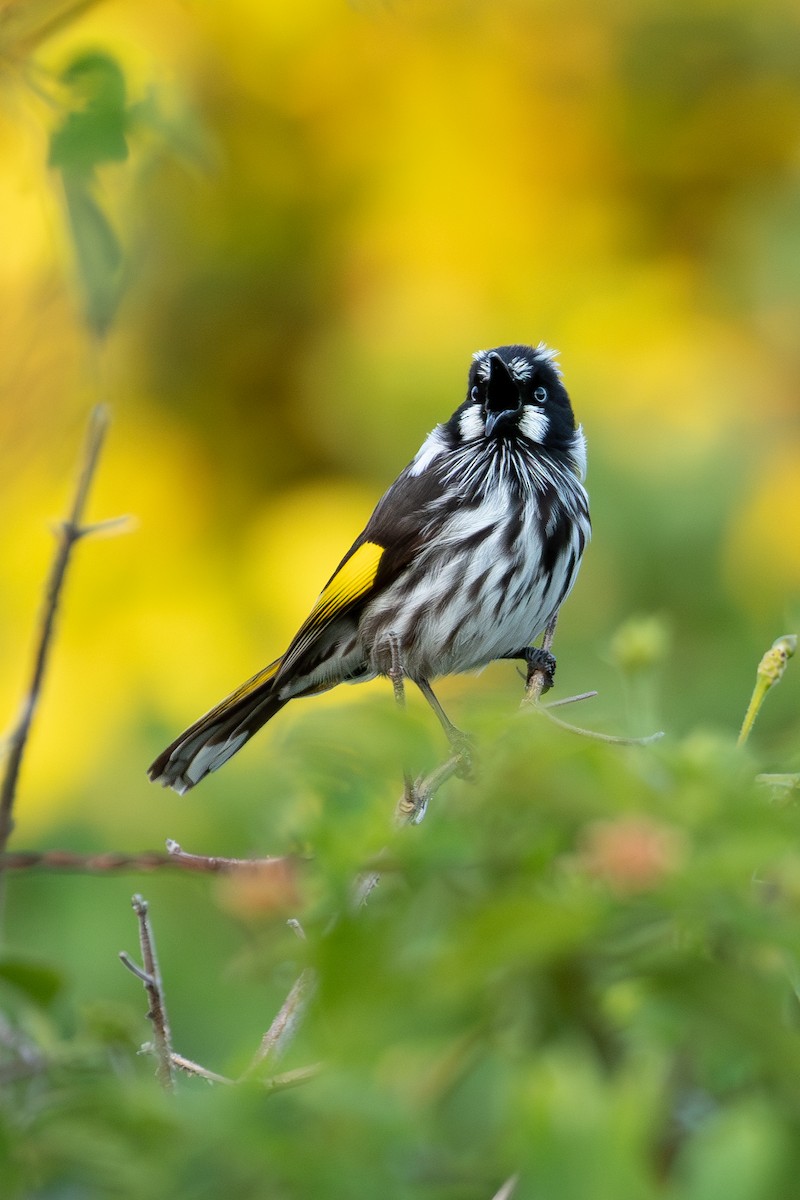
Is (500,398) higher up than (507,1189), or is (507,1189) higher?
(500,398)

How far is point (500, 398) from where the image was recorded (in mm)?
3238

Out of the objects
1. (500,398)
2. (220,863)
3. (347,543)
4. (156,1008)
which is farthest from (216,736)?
(220,863)

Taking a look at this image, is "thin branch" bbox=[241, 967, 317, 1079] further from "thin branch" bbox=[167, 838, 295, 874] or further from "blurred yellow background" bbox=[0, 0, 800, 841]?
"blurred yellow background" bbox=[0, 0, 800, 841]

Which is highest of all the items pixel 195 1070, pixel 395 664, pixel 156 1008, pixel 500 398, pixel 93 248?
pixel 93 248

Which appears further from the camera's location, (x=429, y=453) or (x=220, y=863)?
(x=429, y=453)

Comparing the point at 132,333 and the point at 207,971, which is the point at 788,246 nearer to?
the point at 132,333

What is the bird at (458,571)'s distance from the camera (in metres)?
3.14

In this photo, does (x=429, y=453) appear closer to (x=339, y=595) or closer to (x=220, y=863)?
(x=339, y=595)

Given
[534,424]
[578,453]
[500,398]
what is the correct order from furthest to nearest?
[578,453], [534,424], [500,398]

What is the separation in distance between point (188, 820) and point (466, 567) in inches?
54.7

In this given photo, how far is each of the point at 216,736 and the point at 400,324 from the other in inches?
97.0

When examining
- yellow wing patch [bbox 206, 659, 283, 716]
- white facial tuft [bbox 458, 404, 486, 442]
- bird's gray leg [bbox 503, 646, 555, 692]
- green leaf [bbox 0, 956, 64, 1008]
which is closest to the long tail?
yellow wing patch [bbox 206, 659, 283, 716]

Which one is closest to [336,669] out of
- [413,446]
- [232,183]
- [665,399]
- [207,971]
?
[207,971]

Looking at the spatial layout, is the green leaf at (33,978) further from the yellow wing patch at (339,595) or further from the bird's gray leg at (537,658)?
the yellow wing patch at (339,595)
